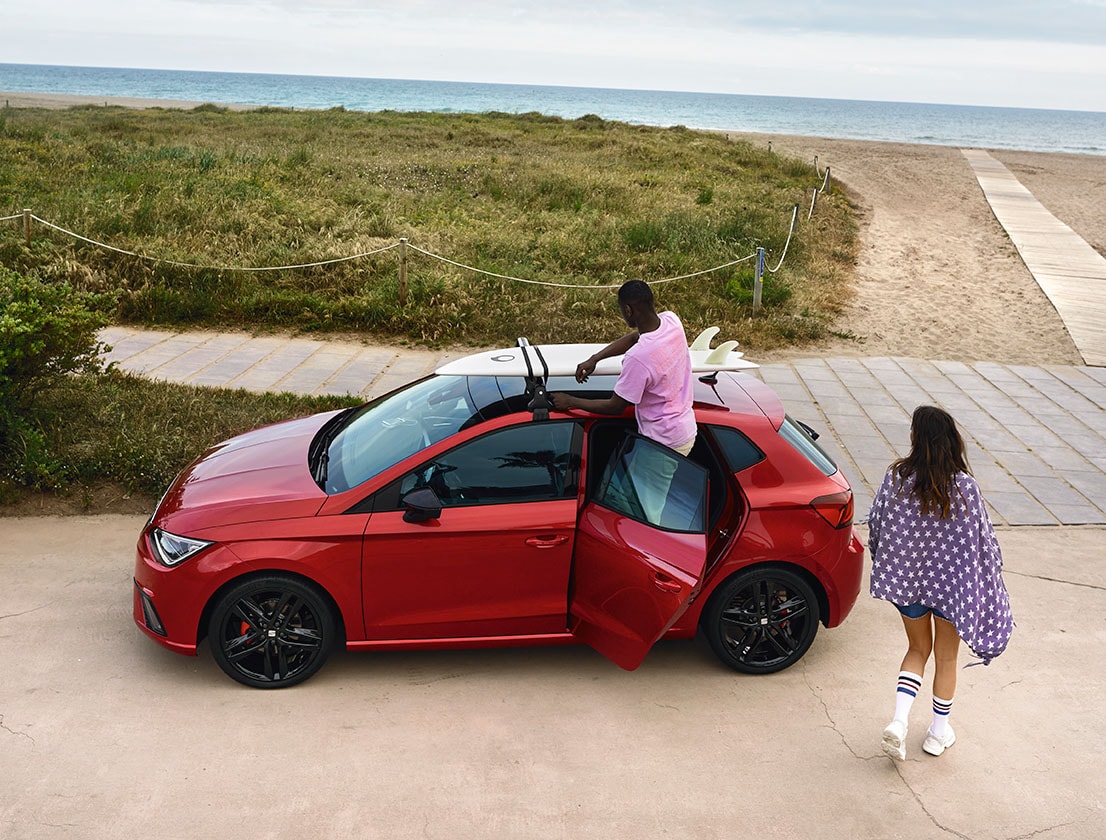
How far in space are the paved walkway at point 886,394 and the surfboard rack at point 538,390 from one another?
3331 millimetres

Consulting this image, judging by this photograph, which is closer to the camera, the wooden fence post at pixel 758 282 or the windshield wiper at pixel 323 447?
the windshield wiper at pixel 323 447

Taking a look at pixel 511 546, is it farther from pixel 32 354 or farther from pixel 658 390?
pixel 32 354

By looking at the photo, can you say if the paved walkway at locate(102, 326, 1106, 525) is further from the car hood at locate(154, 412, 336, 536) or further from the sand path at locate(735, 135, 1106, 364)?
the car hood at locate(154, 412, 336, 536)

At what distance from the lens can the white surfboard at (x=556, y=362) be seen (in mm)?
5848

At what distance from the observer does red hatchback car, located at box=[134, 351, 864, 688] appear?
5188 mm

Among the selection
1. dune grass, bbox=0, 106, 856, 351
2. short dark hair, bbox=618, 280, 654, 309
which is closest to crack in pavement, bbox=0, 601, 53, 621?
short dark hair, bbox=618, 280, 654, 309

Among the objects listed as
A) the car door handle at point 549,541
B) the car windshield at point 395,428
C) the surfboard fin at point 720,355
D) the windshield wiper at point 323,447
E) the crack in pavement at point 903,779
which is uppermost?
the surfboard fin at point 720,355

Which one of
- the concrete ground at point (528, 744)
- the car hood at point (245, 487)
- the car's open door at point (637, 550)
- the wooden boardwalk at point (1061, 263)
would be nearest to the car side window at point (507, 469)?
the car's open door at point (637, 550)

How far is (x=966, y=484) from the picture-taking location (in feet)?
15.6

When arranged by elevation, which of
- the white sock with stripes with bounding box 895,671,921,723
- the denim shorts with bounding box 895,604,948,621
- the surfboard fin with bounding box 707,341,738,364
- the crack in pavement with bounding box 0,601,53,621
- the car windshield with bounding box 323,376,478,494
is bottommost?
the crack in pavement with bounding box 0,601,53,621

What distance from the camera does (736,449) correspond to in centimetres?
564

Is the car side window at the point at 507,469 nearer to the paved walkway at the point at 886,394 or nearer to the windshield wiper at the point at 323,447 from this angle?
the windshield wiper at the point at 323,447

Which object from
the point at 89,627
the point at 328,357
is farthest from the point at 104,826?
the point at 328,357

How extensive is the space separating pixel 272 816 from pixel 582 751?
4.77 feet
